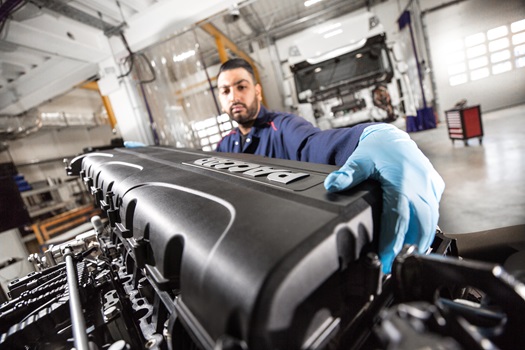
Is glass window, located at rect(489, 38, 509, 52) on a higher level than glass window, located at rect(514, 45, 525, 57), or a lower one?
higher

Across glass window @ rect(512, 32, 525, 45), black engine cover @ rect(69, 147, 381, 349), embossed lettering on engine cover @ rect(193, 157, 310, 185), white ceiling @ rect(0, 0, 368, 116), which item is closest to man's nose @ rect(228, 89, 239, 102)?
embossed lettering on engine cover @ rect(193, 157, 310, 185)

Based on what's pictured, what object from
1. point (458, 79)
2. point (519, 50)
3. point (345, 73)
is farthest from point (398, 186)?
point (519, 50)

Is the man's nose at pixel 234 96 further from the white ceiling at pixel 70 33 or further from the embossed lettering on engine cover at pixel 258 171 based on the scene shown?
the white ceiling at pixel 70 33

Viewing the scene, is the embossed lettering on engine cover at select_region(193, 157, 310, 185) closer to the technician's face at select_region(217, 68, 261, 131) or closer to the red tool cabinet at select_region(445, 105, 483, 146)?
the technician's face at select_region(217, 68, 261, 131)

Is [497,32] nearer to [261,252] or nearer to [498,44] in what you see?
[498,44]

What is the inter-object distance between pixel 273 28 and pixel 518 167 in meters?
7.53

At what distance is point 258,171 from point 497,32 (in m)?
11.7

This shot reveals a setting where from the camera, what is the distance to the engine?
0.29m

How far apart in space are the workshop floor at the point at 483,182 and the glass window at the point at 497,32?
5.44 metres

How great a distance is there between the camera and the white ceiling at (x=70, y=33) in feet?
8.20

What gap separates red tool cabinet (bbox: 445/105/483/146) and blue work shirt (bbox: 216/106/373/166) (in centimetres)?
464

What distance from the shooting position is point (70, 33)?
9.19ft

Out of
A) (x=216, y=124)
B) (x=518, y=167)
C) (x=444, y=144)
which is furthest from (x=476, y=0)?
(x=216, y=124)

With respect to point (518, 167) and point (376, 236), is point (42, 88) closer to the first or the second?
point (376, 236)
